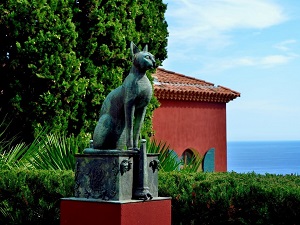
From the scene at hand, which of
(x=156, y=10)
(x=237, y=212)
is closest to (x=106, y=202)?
(x=237, y=212)

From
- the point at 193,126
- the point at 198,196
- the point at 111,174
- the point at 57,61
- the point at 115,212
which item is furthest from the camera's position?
the point at 193,126

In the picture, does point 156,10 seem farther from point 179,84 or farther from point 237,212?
point 237,212

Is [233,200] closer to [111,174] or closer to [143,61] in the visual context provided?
[111,174]

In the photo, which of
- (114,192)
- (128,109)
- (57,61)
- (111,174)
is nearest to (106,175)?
(111,174)

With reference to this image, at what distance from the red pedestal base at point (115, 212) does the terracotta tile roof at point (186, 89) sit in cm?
1134

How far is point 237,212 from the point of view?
8.16 meters

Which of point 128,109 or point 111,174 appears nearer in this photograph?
point 111,174

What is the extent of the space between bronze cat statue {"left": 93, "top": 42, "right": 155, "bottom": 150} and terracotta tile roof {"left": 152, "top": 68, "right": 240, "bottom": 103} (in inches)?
436

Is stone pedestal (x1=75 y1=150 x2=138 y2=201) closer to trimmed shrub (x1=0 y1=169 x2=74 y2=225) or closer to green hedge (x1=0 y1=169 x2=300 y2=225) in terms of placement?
green hedge (x1=0 y1=169 x2=300 y2=225)

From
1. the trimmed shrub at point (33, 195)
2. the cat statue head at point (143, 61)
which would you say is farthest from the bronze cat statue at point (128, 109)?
the trimmed shrub at point (33, 195)

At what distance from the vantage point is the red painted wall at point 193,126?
19766mm

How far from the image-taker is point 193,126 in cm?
2077

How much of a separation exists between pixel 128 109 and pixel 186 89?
12645mm

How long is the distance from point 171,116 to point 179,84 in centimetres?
126
